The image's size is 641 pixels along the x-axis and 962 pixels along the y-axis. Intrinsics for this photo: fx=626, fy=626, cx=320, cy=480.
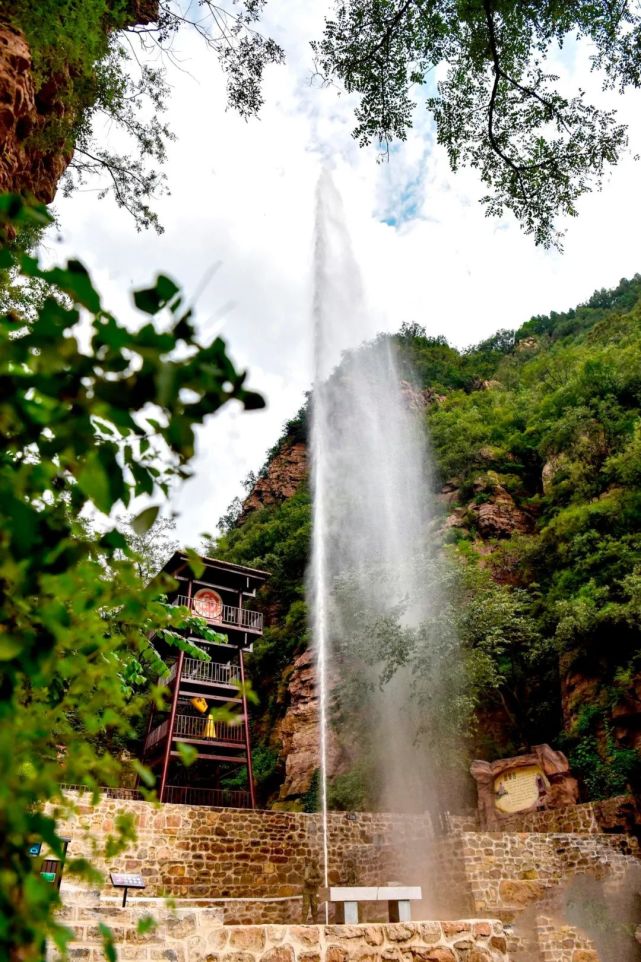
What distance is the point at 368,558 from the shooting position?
841 inches

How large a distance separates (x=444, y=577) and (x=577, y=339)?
2652 cm

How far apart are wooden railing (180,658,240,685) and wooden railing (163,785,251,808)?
234cm

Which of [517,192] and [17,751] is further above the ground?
[517,192]

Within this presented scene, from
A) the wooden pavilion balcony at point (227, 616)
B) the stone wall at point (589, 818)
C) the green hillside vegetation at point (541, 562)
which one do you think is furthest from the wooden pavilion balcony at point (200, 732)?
the stone wall at point (589, 818)

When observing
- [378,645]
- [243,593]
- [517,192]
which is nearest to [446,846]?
Answer: [378,645]

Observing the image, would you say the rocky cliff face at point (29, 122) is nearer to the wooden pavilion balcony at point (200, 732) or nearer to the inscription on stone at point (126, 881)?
the inscription on stone at point (126, 881)

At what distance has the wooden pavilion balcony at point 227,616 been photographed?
51.0 feet

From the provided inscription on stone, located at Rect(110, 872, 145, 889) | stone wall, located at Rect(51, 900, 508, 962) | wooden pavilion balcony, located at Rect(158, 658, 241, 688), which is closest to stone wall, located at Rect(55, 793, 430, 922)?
inscription on stone, located at Rect(110, 872, 145, 889)

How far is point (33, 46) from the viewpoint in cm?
549

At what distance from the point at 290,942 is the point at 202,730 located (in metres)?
11.6

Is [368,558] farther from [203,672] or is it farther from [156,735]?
[156,735]

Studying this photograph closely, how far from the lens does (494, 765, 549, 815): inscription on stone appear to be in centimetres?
1235

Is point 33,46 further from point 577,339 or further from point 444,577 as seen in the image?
point 577,339

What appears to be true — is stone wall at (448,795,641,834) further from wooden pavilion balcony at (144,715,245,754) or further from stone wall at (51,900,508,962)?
stone wall at (51,900,508,962)
